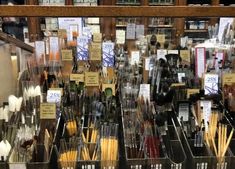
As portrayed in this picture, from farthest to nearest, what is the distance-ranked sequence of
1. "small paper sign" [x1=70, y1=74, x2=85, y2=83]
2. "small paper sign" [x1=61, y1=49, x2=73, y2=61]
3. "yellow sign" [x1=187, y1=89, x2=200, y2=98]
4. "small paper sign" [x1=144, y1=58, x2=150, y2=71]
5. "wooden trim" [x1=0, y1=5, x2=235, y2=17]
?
"small paper sign" [x1=61, y1=49, x2=73, y2=61]
"small paper sign" [x1=144, y1=58, x2=150, y2=71]
"small paper sign" [x1=70, y1=74, x2=85, y2=83]
"yellow sign" [x1=187, y1=89, x2=200, y2=98]
"wooden trim" [x1=0, y1=5, x2=235, y2=17]

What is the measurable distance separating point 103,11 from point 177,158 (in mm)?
534

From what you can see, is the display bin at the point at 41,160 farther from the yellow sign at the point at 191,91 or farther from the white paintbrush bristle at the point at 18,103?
the yellow sign at the point at 191,91

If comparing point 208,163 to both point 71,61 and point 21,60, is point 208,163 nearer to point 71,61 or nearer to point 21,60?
point 71,61

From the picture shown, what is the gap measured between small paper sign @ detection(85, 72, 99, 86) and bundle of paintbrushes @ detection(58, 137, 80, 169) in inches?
16.2

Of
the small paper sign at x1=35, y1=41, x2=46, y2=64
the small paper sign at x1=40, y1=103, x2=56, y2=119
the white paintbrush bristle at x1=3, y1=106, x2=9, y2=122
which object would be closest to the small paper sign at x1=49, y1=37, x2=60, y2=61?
the small paper sign at x1=35, y1=41, x2=46, y2=64

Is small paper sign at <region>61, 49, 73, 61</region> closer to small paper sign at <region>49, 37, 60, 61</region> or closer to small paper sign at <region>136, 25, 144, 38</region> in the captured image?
small paper sign at <region>49, 37, 60, 61</region>

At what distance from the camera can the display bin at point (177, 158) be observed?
3.44ft

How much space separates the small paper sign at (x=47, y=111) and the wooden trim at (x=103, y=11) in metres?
0.45

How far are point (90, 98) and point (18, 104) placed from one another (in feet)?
0.96

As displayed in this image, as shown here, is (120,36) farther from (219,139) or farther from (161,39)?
(219,139)

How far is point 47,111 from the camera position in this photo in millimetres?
1250

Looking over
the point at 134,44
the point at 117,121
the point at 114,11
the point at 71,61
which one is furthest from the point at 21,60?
the point at 114,11

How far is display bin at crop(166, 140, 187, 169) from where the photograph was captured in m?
1.05

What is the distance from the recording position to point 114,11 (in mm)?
875
